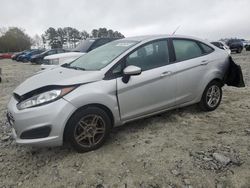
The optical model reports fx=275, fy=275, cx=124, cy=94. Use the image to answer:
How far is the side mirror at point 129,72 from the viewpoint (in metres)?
3.91

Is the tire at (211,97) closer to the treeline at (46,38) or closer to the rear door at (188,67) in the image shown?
the rear door at (188,67)

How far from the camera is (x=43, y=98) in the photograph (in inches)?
139

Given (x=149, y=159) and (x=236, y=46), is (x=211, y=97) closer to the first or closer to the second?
(x=149, y=159)

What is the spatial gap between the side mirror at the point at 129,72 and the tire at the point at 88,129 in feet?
1.87

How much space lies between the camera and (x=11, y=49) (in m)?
62.4

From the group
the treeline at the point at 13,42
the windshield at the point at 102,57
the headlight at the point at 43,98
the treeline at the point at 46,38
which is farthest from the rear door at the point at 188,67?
the treeline at the point at 13,42

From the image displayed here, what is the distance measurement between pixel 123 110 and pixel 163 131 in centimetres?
86

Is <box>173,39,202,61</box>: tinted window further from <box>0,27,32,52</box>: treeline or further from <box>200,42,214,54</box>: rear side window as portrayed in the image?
<box>0,27,32,52</box>: treeline

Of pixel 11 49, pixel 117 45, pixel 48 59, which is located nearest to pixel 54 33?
pixel 11 49

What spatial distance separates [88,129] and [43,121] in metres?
Answer: 0.63

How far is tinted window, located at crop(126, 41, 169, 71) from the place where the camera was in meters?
4.25

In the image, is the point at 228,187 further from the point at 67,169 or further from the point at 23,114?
the point at 23,114

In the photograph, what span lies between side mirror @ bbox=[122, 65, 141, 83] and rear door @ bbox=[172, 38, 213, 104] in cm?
96

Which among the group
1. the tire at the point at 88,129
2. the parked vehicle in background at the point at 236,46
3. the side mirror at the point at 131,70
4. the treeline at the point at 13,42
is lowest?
the tire at the point at 88,129
